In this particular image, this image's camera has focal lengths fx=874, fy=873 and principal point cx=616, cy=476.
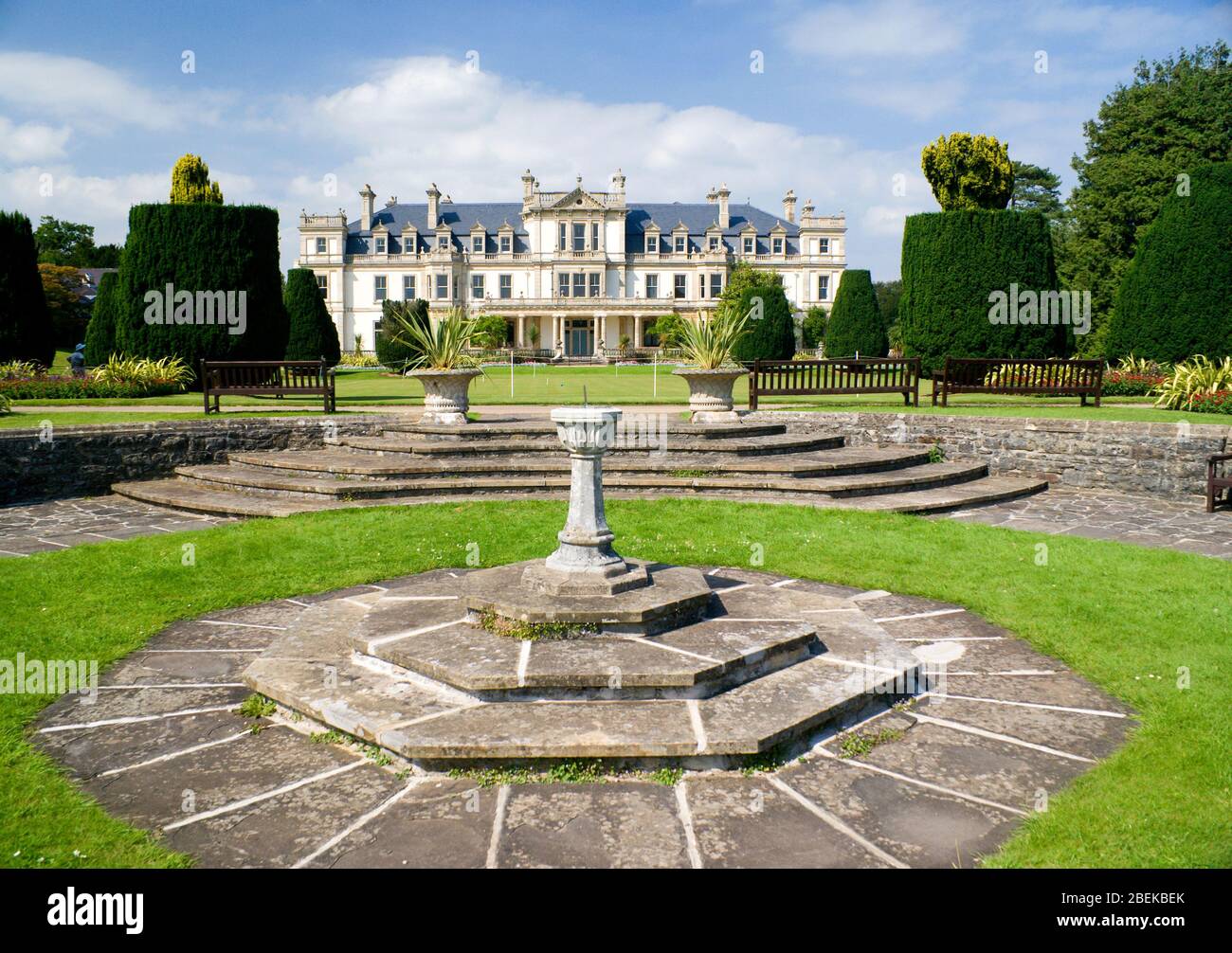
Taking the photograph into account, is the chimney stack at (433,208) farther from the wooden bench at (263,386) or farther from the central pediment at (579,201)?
the wooden bench at (263,386)

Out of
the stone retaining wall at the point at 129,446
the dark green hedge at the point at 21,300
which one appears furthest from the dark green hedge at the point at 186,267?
the stone retaining wall at the point at 129,446

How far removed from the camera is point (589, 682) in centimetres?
422

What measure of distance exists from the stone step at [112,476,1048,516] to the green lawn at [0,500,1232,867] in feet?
1.81

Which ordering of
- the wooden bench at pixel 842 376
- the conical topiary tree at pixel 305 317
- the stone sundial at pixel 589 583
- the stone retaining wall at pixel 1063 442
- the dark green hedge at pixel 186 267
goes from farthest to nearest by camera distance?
the conical topiary tree at pixel 305 317, the dark green hedge at pixel 186 267, the wooden bench at pixel 842 376, the stone retaining wall at pixel 1063 442, the stone sundial at pixel 589 583

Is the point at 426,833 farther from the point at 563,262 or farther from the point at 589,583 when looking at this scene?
the point at 563,262

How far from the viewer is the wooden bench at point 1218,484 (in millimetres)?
9609

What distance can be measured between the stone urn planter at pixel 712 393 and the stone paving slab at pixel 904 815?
896cm

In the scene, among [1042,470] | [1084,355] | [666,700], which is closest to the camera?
[666,700]

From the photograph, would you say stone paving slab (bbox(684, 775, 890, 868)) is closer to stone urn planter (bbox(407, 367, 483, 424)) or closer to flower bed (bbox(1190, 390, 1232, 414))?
stone urn planter (bbox(407, 367, 483, 424))

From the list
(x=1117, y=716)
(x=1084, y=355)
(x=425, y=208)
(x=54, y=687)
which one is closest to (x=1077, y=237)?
(x=1084, y=355)

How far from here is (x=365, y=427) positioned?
1266 cm

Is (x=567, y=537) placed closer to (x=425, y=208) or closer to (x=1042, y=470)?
(x=1042, y=470)

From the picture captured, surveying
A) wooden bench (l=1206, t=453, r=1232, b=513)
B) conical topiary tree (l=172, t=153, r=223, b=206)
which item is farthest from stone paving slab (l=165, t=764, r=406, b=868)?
conical topiary tree (l=172, t=153, r=223, b=206)
